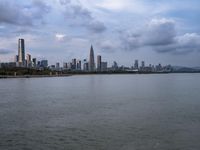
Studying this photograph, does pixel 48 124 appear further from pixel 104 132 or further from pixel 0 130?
pixel 104 132

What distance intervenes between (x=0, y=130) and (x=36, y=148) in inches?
233

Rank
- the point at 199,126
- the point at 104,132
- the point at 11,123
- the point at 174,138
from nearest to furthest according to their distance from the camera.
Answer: the point at 174,138 < the point at 104,132 < the point at 199,126 < the point at 11,123

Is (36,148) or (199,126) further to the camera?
(199,126)

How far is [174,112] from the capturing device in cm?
3341

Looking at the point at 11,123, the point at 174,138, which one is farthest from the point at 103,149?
the point at 11,123

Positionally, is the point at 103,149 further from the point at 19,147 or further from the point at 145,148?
the point at 19,147

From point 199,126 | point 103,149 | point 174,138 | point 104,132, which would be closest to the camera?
point 103,149

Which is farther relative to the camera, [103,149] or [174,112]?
[174,112]

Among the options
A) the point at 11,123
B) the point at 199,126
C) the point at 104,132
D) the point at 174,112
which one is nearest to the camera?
the point at 104,132

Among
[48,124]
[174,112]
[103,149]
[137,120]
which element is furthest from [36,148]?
[174,112]

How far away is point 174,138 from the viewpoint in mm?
21234

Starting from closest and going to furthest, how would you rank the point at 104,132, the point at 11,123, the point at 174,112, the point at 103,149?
the point at 103,149, the point at 104,132, the point at 11,123, the point at 174,112

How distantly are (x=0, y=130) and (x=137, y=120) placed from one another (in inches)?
441

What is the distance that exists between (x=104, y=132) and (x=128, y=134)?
1784mm
